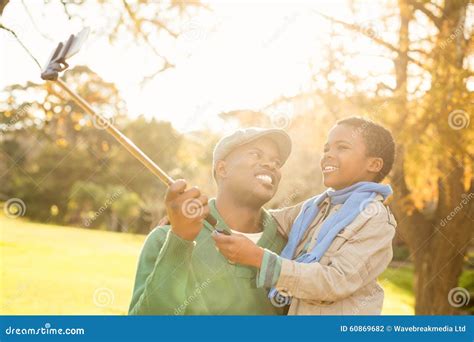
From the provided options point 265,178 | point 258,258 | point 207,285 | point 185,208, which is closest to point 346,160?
point 265,178

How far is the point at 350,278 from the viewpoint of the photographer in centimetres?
287

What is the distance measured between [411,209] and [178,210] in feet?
17.7

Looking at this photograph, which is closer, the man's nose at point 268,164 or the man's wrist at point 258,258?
the man's wrist at point 258,258

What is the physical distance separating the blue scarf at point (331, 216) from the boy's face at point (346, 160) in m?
0.07

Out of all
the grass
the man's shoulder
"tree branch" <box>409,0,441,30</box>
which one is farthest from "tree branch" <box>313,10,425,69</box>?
the man's shoulder

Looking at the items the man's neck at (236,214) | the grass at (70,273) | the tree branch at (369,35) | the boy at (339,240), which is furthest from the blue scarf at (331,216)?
the tree branch at (369,35)

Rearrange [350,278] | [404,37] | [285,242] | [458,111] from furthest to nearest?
[404,37]
[458,111]
[285,242]
[350,278]

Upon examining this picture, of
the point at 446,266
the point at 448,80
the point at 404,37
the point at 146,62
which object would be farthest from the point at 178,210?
the point at 446,266

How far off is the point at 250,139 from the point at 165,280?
0.86 meters

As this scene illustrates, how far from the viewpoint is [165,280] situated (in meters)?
2.81

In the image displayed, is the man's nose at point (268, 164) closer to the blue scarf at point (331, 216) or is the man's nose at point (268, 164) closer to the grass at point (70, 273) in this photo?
the blue scarf at point (331, 216)

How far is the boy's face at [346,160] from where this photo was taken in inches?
127

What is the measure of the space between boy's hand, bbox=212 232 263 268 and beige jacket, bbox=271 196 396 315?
160mm
